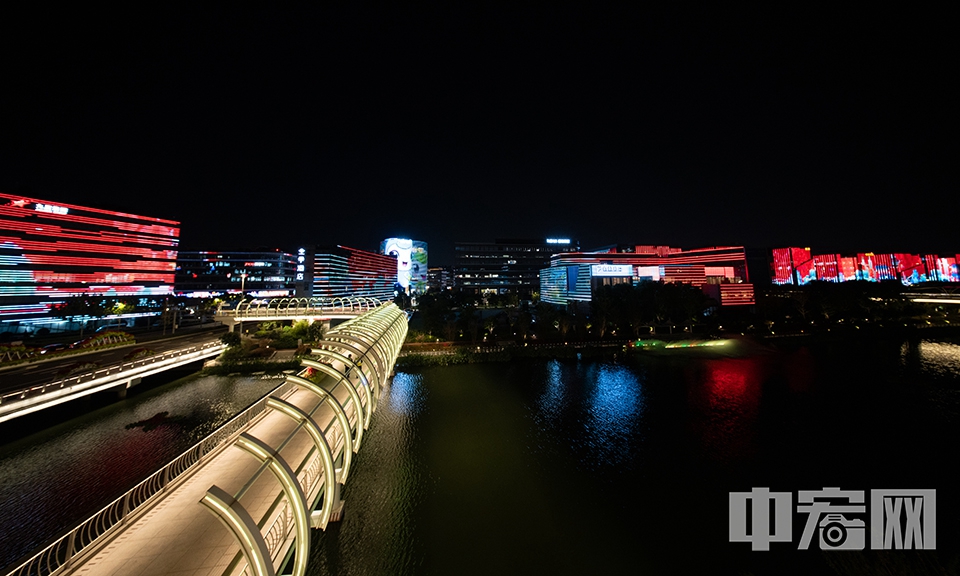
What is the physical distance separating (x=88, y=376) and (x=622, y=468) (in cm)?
3330

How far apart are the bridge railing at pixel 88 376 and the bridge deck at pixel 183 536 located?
16663 millimetres

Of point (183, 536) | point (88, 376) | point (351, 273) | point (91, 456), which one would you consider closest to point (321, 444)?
point (183, 536)

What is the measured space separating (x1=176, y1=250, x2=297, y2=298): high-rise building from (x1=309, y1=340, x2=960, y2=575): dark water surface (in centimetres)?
8788

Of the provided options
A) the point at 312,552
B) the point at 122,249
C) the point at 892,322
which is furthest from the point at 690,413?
the point at 122,249

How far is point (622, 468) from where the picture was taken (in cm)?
1717

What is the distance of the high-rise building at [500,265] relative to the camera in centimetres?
12675

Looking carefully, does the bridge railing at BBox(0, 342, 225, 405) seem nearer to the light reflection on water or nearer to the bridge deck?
the light reflection on water

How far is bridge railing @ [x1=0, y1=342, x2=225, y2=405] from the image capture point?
17656 millimetres

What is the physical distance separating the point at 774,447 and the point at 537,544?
1689 centimetres

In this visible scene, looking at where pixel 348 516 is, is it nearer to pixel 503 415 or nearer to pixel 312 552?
pixel 312 552

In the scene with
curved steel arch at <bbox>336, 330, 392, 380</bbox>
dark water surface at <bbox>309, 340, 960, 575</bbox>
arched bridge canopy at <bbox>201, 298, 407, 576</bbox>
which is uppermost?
curved steel arch at <bbox>336, 330, 392, 380</bbox>

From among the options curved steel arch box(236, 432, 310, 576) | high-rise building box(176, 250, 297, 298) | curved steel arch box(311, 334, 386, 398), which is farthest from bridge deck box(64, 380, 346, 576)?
high-rise building box(176, 250, 297, 298)

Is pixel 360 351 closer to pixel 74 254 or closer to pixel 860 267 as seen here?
pixel 74 254

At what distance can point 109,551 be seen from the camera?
698 centimetres
